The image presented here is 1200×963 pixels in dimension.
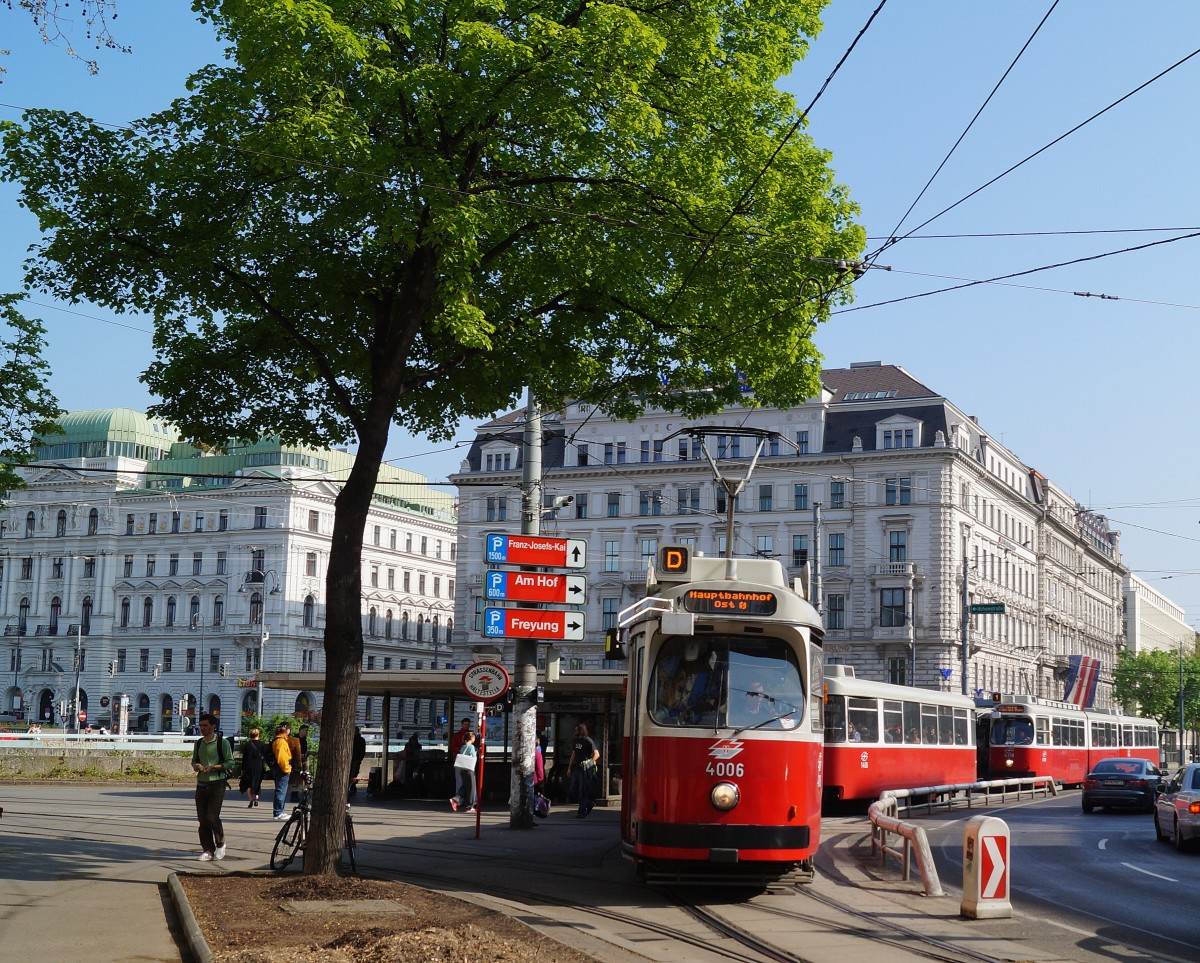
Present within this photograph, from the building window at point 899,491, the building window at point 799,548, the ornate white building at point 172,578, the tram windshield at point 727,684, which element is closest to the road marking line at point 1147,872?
the tram windshield at point 727,684

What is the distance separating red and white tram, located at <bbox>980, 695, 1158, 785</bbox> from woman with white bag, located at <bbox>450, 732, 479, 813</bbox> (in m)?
22.4

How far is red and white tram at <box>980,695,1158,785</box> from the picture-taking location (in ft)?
157

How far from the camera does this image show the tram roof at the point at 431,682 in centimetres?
3067

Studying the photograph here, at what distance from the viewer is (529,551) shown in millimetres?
23703

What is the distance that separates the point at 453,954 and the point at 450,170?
26.3 feet

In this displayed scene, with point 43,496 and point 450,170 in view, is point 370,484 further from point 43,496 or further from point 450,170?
point 43,496

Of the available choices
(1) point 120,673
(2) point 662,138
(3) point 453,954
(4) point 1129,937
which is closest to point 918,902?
(4) point 1129,937

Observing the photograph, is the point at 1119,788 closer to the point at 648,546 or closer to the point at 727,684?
the point at 727,684

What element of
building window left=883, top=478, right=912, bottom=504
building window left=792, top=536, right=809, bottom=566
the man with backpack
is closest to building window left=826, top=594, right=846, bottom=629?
building window left=792, top=536, right=809, bottom=566

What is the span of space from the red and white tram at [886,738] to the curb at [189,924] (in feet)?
56.0

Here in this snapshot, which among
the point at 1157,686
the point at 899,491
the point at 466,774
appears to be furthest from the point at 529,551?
the point at 1157,686

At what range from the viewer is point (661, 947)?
1216 cm

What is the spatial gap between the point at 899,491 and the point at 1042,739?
1348 inches

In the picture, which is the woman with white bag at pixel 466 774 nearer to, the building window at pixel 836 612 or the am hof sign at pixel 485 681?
the am hof sign at pixel 485 681
